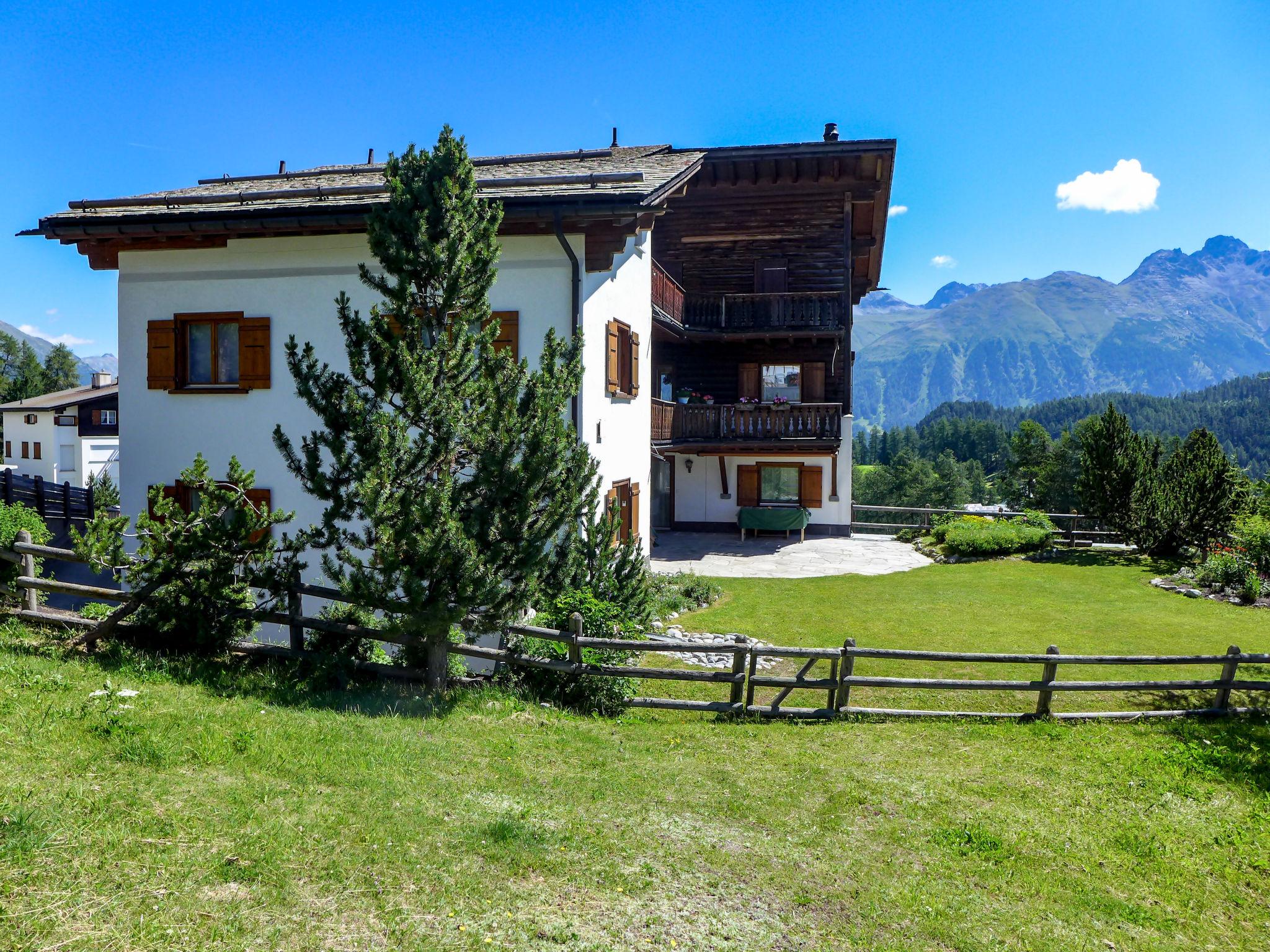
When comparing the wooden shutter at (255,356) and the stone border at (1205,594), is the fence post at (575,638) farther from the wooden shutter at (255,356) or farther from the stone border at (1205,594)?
the stone border at (1205,594)

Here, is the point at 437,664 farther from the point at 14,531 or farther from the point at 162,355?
the point at 162,355

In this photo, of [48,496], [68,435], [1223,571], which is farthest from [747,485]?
[68,435]

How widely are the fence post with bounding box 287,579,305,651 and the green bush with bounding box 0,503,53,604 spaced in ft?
10.5

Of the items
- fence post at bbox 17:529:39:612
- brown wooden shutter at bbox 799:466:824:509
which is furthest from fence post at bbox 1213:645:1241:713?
brown wooden shutter at bbox 799:466:824:509

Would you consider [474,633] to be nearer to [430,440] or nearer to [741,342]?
[430,440]

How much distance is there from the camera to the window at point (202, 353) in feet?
43.0

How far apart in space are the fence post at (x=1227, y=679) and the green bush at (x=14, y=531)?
14.5 meters

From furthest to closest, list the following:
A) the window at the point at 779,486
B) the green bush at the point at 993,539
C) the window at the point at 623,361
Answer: the window at the point at 779,486
the green bush at the point at 993,539
the window at the point at 623,361

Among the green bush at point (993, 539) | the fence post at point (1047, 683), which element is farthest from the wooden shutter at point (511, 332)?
the green bush at point (993, 539)

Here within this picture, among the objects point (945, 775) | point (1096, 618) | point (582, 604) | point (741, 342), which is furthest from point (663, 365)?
point (945, 775)

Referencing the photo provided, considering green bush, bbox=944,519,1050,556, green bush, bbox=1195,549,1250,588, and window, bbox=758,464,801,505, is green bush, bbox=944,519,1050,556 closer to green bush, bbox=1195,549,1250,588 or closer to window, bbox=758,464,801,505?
green bush, bbox=1195,549,1250,588

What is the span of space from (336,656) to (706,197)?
21.1 m

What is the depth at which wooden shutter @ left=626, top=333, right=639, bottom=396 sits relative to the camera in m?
16.2

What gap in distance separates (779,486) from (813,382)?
12.2 feet
